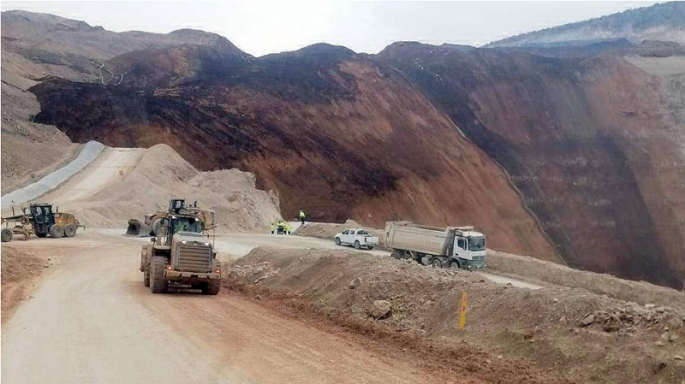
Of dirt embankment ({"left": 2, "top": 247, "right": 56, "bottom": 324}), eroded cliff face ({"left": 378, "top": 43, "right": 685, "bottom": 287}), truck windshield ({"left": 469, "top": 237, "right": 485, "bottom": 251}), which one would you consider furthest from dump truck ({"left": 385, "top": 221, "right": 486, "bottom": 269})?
eroded cliff face ({"left": 378, "top": 43, "right": 685, "bottom": 287})

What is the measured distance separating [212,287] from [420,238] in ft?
61.8

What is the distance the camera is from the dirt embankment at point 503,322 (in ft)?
36.2

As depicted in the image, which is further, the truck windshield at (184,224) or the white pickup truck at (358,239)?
the white pickup truck at (358,239)

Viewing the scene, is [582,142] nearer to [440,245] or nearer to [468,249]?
[440,245]

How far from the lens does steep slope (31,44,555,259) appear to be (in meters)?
67.9

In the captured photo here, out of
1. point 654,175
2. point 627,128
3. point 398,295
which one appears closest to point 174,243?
point 398,295

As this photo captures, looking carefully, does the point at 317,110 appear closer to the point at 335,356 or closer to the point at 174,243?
the point at 174,243

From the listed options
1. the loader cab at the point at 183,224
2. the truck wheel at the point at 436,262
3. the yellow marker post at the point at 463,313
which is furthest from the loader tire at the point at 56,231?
the yellow marker post at the point at 463,313

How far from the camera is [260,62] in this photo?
100188 mm

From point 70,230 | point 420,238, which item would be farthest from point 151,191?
point 420,238

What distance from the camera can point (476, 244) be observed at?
1422 inches

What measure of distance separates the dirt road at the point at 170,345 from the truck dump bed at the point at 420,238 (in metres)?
18.2

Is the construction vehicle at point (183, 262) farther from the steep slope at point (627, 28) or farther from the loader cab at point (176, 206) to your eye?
the steep slope at point (627, 28)

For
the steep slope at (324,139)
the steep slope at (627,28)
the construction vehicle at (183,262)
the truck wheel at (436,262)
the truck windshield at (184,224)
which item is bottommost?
the truck wheel at (436,262)
